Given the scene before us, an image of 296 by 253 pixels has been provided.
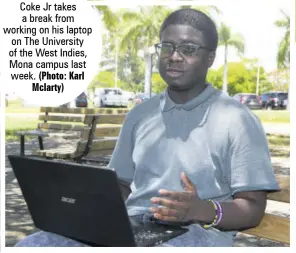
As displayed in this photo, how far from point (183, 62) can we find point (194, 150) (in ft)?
1.21

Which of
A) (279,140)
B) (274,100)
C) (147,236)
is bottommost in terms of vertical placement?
(274,100)

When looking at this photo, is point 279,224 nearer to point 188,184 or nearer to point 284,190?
point 284,190

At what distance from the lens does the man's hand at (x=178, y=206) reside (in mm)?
1701

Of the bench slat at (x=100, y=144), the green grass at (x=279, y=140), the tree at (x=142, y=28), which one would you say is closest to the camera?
the bench slat at (x=100, y=144)

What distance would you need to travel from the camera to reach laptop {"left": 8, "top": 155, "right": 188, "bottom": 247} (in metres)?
1.69

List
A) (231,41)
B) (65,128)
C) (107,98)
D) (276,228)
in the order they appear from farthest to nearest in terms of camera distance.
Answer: (231,41)
(107,98)
(65,128)
(276,228)

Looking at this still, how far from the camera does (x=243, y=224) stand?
1.89 m

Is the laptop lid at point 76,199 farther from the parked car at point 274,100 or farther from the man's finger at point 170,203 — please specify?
the parked car at point 274,100

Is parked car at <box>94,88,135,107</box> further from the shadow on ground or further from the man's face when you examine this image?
the man's face

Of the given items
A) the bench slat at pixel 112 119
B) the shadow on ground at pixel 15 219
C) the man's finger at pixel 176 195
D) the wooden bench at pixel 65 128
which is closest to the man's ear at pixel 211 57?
the man's finger at pixel 176 195

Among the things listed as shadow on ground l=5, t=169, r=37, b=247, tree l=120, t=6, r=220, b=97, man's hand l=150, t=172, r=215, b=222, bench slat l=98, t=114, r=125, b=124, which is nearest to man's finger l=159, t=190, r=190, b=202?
man's hand l=150, t=172, r=215, b=222

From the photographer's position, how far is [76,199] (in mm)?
1774

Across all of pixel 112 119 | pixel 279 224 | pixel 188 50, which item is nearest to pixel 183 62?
pixel 188 50

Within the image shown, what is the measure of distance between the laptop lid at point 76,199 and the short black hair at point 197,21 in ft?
2.51
